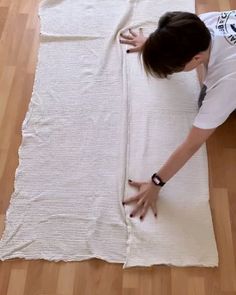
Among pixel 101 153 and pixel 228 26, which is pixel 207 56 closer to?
pixel 228 26

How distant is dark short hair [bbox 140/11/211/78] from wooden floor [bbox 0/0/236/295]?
0.50 m

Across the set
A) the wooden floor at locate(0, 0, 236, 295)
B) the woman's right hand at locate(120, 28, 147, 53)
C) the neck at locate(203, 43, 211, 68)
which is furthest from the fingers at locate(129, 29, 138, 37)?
the neck at locate(203, 43, 211, 68)

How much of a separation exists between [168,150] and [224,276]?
1.45 feet

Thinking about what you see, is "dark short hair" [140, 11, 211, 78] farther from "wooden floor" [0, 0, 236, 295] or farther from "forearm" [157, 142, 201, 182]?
"wooden floor" [0, 0, 236, 295]

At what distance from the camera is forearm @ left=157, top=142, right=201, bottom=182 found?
3.64ft

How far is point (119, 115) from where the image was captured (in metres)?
1.46

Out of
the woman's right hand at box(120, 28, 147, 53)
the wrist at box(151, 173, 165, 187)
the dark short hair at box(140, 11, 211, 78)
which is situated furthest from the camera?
the woman's right hand at box(120, 28, 147, 53)

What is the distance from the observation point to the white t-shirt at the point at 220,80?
3.37 feet

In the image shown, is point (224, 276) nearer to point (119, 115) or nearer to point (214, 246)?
point (214, 246)

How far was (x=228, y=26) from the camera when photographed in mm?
1151

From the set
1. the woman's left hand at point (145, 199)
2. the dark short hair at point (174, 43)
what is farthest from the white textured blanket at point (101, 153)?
the dark short hair at point (174, 43)

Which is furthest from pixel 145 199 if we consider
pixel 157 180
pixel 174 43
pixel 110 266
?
pixel 174 43

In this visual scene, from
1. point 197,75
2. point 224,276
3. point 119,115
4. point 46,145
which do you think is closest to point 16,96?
point 46,145

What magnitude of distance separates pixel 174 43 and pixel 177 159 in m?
0.34
